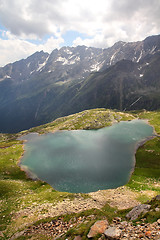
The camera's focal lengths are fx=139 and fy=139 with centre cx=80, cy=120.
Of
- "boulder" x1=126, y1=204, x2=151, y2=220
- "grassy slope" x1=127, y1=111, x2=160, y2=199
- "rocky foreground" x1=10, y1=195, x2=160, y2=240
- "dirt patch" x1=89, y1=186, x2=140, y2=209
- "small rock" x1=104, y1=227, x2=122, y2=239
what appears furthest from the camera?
"grassy slope" x1=127, y1=111, x2=160, y2=199

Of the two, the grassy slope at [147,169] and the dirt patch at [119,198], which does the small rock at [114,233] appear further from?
the grassy slope at [147,169]

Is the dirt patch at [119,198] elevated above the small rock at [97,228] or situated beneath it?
situated beneath

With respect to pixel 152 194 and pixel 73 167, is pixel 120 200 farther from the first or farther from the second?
pixel 73 167

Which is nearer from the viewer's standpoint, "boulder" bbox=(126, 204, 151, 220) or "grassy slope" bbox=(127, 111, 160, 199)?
"boulder" bbox=(126, 204, 151, 220)

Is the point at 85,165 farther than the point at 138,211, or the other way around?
the point at 85,165

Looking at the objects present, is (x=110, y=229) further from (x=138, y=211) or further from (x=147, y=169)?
(x=147, y=169)

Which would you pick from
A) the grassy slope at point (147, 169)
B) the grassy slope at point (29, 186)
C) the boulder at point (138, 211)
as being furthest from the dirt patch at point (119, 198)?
the boulder at point (138, 211)

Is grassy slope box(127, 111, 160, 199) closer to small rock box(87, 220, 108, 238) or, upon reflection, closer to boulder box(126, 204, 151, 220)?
boulder box(126, 204, 151, 220)

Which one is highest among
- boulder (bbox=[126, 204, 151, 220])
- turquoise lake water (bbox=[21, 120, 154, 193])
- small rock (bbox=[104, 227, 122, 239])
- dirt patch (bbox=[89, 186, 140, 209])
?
small rock (bbox=[104, 227, 122, 239])

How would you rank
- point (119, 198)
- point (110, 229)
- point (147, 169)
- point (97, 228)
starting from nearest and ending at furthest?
1. point (110, 229)
2. point (97, 228)
3. point (119, 198)
4. point (147, 169)

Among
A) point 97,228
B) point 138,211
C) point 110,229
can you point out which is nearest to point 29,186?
point 97,228

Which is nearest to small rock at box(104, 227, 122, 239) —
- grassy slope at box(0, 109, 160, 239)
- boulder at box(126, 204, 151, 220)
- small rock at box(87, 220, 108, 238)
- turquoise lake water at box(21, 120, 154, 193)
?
small rock at box(87, 220, 108, 238)

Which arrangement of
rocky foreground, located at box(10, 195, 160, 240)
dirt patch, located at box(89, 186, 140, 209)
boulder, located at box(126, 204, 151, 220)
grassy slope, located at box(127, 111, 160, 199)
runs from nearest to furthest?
rocky foreground, located at box(10, 195, 160, 240) → boulder, located at box(126, 204, 151, 220) → dirt patch, located at box(89, 186, 140, 209) → grassy slope, located at box(127, 111, 160, 199)

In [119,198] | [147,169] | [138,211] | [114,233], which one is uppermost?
[114,233]
